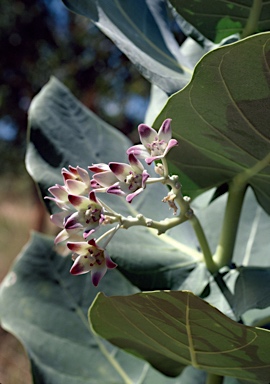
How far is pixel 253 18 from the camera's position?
1.90 ft

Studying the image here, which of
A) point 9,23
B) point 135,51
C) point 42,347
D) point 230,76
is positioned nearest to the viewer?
point 230,76

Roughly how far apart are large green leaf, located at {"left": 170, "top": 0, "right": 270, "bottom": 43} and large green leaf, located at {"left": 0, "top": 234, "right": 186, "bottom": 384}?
0.30 metres

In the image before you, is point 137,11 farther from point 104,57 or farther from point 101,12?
point 104,57

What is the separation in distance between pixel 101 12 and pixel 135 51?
5cm

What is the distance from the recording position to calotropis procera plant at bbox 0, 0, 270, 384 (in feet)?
1.50

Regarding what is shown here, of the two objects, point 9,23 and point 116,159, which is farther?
point 9,23

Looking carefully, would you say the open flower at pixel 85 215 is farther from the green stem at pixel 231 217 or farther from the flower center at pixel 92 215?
the green stem at pixel 231 217

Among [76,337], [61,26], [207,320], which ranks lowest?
[61,26]

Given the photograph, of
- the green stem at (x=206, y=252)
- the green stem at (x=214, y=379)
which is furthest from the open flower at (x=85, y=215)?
the green stem at (x=214, y=379)

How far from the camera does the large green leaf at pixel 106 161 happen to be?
2.01 feet

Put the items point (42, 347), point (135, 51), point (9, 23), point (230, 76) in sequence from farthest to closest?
point (9, 23) < point (42, 347) < point (135, 51) < point (230, 76)

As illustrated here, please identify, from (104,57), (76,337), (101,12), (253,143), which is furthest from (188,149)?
(104,57)

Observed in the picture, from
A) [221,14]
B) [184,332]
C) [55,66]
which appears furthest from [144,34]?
[55,66]

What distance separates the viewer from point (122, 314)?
1.71 ft
